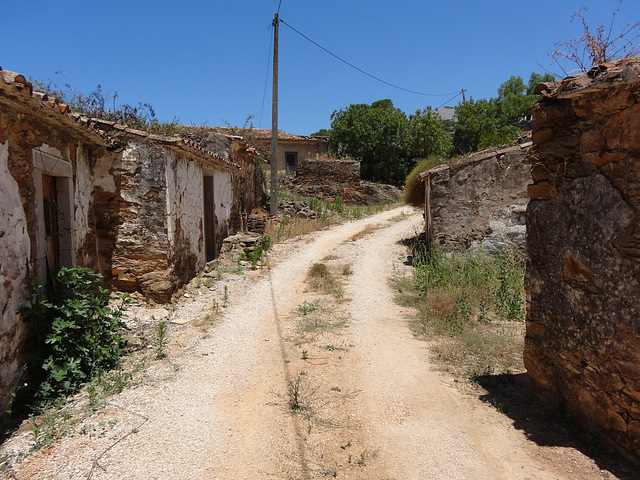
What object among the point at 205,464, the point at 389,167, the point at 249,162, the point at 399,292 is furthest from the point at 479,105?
the point at 205,464

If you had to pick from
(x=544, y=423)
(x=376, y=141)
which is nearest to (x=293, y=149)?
(x=376, y=141)

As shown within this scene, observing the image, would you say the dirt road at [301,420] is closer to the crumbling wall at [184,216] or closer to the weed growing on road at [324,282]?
the weed growing on road at [324,282]

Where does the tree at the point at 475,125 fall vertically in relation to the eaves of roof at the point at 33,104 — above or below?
above

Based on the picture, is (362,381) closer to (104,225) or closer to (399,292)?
(399,292)

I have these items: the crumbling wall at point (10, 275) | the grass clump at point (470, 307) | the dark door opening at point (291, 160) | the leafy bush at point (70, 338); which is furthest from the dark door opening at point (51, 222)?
the dark door opening at point (291, 160)

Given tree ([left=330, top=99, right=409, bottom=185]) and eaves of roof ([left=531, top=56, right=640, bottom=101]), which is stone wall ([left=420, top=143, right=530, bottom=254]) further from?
tree ([left=330, top=99, right=409, bottom=185])

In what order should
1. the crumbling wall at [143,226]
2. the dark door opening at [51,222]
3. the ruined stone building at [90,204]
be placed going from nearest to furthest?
the ruined stone building at [90,204] → the dark door opening at [51,222] → the crumbling wall at [143,226]

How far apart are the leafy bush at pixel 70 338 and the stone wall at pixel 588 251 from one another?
451 cm

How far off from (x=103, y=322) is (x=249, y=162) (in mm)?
11550

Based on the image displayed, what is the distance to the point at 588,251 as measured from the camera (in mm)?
→ 3168

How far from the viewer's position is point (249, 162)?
51.8ft

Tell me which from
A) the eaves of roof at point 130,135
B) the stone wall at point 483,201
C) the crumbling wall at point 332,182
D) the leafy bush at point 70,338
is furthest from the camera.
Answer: the crumbling wall at point 332,182

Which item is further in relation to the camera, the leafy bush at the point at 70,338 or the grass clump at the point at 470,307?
the grass clump at the point at 470,307

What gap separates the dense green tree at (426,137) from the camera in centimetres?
2383
